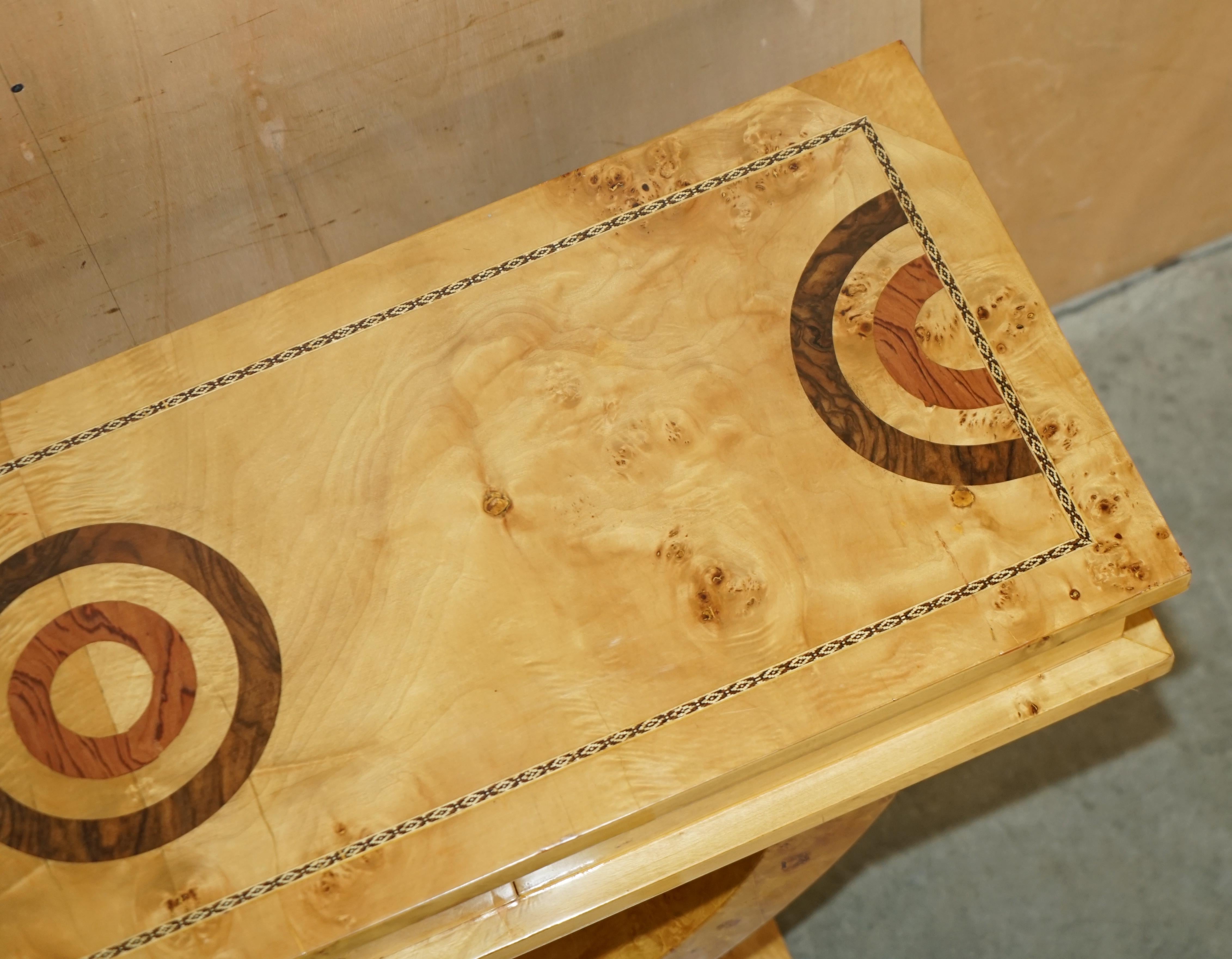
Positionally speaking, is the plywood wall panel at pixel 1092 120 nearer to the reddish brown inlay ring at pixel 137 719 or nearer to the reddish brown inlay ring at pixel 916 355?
the reddish brown inlay ring at pixel 916 355

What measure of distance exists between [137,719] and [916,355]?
0.79 metres

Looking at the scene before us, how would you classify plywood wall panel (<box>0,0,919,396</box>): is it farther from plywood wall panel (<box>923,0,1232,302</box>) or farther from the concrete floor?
the concrete floor

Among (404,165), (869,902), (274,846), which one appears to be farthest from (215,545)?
(869,902)

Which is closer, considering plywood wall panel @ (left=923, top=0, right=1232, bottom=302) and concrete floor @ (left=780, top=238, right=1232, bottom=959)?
plywood wall panel @ (left=923, top=0, right=1232, bottom=302)

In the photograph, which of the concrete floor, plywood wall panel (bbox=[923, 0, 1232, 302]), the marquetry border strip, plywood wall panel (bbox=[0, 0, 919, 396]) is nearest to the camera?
the marquetry border strip

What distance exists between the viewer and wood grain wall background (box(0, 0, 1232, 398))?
123cm

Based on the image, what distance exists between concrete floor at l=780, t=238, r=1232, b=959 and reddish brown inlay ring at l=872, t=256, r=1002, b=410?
0.97 meters

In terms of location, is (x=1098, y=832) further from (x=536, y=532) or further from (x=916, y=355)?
(x=536, y=532)

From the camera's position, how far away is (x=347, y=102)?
1.32m

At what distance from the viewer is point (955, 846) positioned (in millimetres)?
1820

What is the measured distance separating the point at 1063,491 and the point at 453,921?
0.67 metres

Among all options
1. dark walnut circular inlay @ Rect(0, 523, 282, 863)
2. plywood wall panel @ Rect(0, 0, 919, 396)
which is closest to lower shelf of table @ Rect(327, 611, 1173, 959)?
dark walnut circular inlay @ Rect(0, 523, 282, 863)

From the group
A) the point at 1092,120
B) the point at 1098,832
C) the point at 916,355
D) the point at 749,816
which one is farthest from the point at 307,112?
the point at 1098,832

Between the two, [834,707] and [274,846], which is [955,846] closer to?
[834,707]
